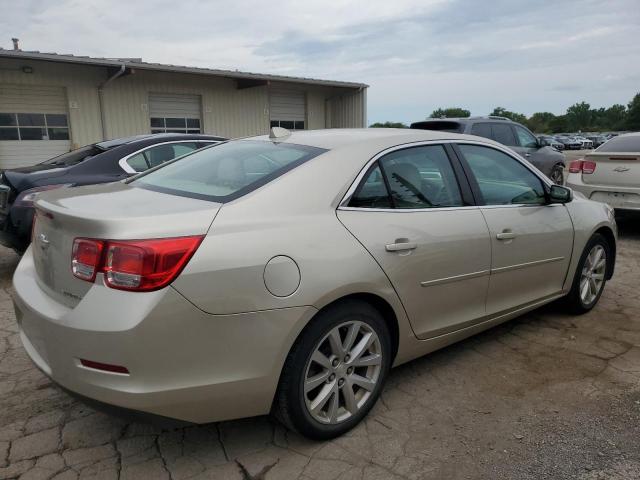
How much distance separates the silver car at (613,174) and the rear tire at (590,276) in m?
2.88

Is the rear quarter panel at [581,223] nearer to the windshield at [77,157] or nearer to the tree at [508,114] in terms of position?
the windshield at [77,157]

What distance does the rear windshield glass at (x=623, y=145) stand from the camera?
7.04 meters

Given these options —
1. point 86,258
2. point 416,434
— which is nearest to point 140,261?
point 86,258

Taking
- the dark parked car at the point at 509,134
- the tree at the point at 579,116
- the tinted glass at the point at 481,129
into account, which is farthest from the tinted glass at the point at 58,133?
the tree at the point at 579,116

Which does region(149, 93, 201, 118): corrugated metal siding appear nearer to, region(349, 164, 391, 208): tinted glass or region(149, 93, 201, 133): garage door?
region(149, 93, 201, 133): garage door

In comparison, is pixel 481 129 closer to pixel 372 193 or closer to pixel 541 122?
pixel 372 193

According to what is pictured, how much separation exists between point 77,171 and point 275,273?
4111mm

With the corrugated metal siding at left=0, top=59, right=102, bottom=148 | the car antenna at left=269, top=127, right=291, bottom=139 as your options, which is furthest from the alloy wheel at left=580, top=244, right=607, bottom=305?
the corrugated metal siding at left=0, top=59, right=102, bottom=148

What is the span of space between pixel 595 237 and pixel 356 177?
103 inches

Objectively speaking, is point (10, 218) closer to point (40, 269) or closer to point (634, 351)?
point (40, 269)

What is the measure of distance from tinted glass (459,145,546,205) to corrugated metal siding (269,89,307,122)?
54.8 feet

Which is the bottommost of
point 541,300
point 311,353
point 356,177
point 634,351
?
point 634,351

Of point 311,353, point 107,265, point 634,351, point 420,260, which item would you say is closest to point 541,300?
point 634,351

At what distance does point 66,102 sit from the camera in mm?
14758
